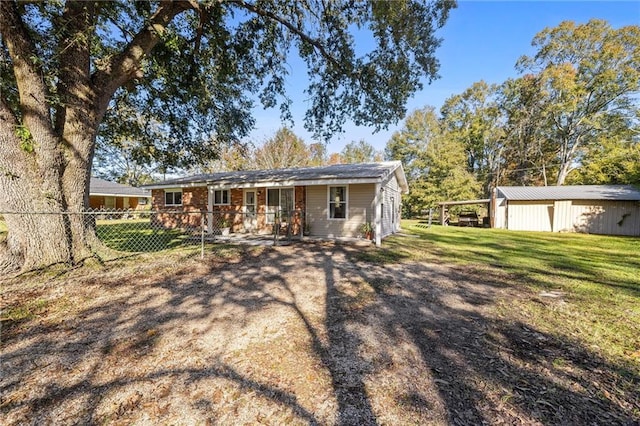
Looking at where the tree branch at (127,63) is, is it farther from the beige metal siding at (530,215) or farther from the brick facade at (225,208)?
the beige metal siding at (530,215)

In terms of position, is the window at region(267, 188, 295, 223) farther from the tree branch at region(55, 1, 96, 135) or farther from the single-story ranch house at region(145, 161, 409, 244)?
the tree branch at region(55, 1, 96, 135)

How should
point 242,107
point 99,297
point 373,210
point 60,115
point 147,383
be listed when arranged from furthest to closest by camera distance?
point 373,210
point 242,107
point 60,115
point 99,297
point 147,383

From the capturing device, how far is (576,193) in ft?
57.6

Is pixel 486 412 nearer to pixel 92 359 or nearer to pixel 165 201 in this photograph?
pixel 92 359

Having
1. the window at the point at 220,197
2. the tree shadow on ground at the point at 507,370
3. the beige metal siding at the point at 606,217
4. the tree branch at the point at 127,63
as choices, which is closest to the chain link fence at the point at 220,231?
the window at the point at 220,197

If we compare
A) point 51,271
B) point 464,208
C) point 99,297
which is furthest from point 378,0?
point 464,208

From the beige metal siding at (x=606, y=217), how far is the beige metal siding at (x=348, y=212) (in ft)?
49.8

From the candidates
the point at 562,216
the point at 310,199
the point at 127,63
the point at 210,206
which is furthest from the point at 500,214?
the point at 127,63

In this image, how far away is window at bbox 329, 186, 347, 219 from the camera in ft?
37.4

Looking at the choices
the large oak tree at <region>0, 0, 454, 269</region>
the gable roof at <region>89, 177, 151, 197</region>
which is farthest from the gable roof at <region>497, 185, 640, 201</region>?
the gable roof at <region>89, 177, 151, 197</region>

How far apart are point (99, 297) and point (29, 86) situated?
4261 millimetres

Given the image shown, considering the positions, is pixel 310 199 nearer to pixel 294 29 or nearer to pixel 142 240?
pixel 294 29

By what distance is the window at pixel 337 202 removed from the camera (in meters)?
11.4

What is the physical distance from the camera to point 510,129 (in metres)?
29.5
